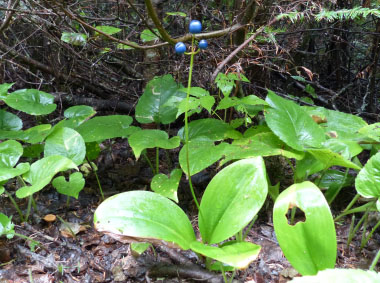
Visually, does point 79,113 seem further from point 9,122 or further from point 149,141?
point 149,141

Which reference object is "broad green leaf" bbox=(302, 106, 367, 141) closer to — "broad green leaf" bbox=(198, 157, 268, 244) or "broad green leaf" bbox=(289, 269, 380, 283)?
"broad green leaf" bbox=(198, 157, 268, 244)

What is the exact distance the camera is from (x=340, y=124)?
5.21 ft

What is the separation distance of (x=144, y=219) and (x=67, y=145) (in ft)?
2.28

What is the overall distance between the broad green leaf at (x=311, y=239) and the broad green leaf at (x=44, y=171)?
84 cm

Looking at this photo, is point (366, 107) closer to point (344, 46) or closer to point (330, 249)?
point (344, 46)

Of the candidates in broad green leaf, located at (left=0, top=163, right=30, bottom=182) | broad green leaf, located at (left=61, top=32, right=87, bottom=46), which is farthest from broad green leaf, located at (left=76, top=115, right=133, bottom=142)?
broad green leaf, located at (left=61, top=32, right=87, bottom=46)

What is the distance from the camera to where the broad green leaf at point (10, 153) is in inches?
51.6

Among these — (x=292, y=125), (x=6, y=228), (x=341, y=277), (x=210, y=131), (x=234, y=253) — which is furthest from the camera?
(x=210, y=131)

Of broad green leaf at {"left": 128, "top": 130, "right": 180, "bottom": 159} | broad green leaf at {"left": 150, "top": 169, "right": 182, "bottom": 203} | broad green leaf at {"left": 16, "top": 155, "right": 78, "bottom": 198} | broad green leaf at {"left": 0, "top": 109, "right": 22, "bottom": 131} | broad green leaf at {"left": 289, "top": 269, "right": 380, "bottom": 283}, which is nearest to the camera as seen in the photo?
broad green leaf at {"left": 289, "top": 269, "right": 380, "bottom": 283}

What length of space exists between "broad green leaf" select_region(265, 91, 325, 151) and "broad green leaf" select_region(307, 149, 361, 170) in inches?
3.5

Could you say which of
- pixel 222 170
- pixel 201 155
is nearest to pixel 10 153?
pixel 201 155

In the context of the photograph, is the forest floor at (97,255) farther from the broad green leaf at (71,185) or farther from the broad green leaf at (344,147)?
the broad green leaf at (344,147)

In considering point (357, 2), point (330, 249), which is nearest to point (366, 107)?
point (357, 2)

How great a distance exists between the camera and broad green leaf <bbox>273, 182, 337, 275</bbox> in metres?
0.90
